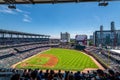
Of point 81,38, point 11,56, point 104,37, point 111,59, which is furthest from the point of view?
point 104,37

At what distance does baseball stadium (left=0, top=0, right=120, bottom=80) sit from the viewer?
48.4ft

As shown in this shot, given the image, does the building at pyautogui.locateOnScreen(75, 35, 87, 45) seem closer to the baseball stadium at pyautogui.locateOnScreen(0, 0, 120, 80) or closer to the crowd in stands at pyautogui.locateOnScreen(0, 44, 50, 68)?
the baseball stadium at pyautogui.locateOnScreen(0, 0, 120, 80)

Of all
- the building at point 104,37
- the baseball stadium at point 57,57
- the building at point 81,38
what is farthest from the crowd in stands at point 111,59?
the building at point 104,37

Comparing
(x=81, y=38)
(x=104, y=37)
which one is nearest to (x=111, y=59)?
(x=81, y=38)

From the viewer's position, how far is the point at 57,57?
5972cm

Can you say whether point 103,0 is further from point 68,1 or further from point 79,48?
point 79,48

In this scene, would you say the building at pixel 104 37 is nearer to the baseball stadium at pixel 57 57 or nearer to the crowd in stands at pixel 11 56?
the baseball stadium at pixel 57 57

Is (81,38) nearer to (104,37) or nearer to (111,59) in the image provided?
(111,59)

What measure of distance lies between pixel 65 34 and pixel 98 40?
5047 cm

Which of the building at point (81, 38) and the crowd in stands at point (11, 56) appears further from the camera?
the building at point (81, 38)

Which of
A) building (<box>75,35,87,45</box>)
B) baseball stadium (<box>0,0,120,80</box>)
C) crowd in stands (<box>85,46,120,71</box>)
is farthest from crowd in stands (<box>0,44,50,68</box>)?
building (<box>75,35,87,45</box>)

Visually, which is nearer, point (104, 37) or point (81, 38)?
point (81, 38)

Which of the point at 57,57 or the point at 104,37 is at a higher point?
the point at 104,37

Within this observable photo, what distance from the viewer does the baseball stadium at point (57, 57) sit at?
14742 mm
